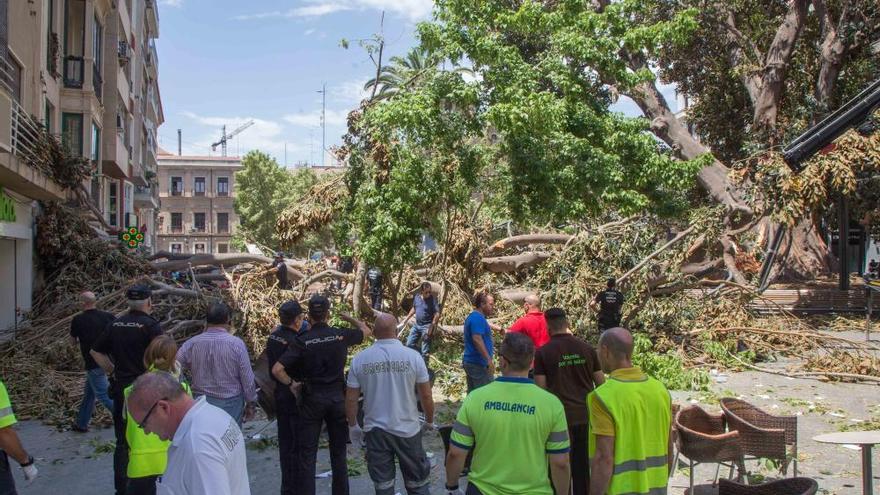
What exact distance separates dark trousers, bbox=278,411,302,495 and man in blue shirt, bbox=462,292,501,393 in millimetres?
2202

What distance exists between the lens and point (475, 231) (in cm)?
1444

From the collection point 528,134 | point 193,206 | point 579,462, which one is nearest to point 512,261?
point 528,134

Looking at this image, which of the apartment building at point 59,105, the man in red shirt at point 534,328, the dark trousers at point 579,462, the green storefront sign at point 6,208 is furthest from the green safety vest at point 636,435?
the green storefront sign at point 6,208

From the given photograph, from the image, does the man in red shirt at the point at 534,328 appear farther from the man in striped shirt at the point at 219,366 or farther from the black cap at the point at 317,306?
the man in striped shirt at the point at 219,366

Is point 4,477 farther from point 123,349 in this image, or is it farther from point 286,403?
point 286,403

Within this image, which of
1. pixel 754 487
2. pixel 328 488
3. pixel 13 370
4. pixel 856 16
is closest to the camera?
pixel 754 487

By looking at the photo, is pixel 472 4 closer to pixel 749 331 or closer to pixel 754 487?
pixel 749 331

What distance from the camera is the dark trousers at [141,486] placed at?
438 centimetres

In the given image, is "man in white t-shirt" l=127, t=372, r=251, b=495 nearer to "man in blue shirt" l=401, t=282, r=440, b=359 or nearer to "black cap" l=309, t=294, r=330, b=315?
"black cap" l=309, t=294, r=330, b=315

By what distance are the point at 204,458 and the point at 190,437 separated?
10 centimetres

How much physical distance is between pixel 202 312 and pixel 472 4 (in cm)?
726

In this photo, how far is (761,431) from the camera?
5.51 metres

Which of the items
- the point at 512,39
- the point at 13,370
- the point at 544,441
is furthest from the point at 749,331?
the point at 13,370

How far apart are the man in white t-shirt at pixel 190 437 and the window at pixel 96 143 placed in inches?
746
